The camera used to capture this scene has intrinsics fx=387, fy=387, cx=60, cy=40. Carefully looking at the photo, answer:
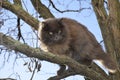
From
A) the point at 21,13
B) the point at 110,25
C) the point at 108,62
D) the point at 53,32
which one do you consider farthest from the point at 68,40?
the point at 110,25

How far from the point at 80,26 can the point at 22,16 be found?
101 cm

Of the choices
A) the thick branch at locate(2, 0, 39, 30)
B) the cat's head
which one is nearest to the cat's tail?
the cat's head

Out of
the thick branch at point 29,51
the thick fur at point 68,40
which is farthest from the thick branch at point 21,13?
the thick branch at point 29,51

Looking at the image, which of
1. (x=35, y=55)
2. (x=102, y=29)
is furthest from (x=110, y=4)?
(x=35, y=55)

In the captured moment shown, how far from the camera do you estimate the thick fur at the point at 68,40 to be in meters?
6.08

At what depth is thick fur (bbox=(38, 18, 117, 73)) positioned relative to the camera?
6.08 m

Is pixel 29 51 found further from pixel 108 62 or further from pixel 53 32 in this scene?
pixel 108 62

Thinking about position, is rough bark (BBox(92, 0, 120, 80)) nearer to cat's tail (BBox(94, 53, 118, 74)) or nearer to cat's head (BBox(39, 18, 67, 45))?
cat's tail (BBox(94, 53, 118, 74))

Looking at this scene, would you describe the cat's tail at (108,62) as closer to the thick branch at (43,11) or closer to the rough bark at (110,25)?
the rough bark at (110,25)

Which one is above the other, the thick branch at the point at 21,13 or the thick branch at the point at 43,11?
the thick branch at the point at 21,13

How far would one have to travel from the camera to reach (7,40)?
16.0ft

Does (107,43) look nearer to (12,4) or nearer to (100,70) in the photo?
(100,70)

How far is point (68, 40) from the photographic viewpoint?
611 cm

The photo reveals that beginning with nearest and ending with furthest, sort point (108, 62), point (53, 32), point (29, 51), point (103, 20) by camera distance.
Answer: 1. point (29, 51)
2. point (53, 32)
3. point (108, 62)
4. point (103, 20)
